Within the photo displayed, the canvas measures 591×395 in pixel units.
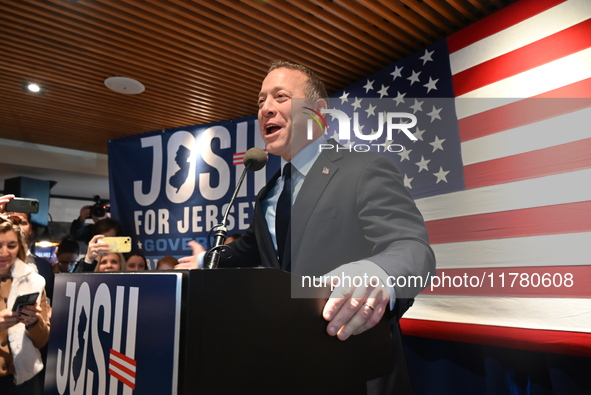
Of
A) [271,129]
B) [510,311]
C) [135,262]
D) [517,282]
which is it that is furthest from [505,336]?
[135,262]

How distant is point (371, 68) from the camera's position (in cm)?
344

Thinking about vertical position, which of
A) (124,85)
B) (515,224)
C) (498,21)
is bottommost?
(515,224)

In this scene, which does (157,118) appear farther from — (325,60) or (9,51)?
(325,60)

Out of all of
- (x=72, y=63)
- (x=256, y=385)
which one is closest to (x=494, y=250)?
(x=256, y=385)

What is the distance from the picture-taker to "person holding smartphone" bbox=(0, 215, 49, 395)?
7.22ft

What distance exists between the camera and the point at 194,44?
10.2 ft

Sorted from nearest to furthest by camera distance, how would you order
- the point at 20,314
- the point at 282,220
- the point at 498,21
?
the point at 282,220 < the point at 20,314 < the point at 498,21

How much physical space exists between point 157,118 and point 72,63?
4.00 feet

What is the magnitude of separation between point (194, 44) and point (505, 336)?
286 centimetres

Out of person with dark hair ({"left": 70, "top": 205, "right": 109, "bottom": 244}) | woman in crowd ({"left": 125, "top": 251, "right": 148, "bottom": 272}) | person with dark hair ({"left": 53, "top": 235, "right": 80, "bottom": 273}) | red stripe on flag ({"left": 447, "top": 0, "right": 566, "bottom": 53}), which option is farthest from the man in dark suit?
person with dark hair ({"left": 70, "top": 205, "right": 109, "bottom": 244})

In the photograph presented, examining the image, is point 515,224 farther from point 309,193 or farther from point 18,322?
point 18,322

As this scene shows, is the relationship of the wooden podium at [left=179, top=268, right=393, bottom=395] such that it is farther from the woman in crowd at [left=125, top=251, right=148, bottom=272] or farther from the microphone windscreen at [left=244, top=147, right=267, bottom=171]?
the woman in crowd at [left=125, top=251, right=148, bottom=272]

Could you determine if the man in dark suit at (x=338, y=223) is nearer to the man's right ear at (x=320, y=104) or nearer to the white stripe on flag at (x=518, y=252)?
the man's right ear at (x=320, y=104)

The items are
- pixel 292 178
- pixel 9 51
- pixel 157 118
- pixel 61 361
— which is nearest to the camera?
pixel 61 361
